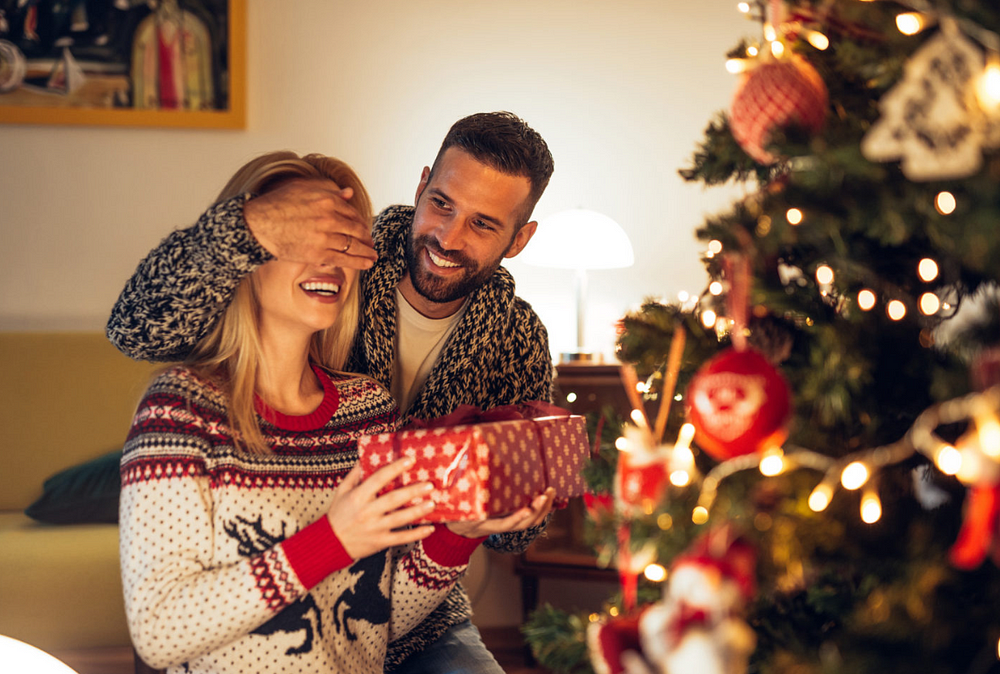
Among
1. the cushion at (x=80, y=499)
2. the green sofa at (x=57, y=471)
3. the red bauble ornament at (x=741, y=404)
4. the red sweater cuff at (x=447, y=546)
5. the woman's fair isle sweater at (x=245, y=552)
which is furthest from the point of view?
the cushion at (x=80, y=499)

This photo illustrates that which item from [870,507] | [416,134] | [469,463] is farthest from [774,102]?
[416,134]

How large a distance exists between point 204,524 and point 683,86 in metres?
2.71

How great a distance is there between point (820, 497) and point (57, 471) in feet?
8.48

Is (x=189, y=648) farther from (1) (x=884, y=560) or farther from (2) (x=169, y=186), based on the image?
(2) (x=169, y=186)

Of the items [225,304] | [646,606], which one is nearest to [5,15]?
[225,304]

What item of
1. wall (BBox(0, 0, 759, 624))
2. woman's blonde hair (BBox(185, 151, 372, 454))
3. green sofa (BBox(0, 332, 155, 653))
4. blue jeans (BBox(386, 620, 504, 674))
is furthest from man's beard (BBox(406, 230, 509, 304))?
wall (BBox(0, 0, 759, 624))

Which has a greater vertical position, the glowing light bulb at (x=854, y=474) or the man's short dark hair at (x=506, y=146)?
the man's short dark hair at (x=506, y=146)

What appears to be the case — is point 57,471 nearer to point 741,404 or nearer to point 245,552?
point 245,552

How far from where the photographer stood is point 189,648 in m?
1.04

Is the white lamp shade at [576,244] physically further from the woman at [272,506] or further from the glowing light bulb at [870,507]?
the glowing light bulb at [870,507]

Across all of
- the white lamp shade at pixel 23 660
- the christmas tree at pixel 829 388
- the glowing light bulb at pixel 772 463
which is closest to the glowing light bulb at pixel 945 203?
the christmas tree at pixel 829 388

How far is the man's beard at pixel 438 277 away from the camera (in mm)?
1610

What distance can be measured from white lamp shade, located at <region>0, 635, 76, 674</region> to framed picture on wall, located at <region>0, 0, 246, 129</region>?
223cm

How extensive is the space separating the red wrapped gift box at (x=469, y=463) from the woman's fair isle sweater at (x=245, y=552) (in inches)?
5.3
